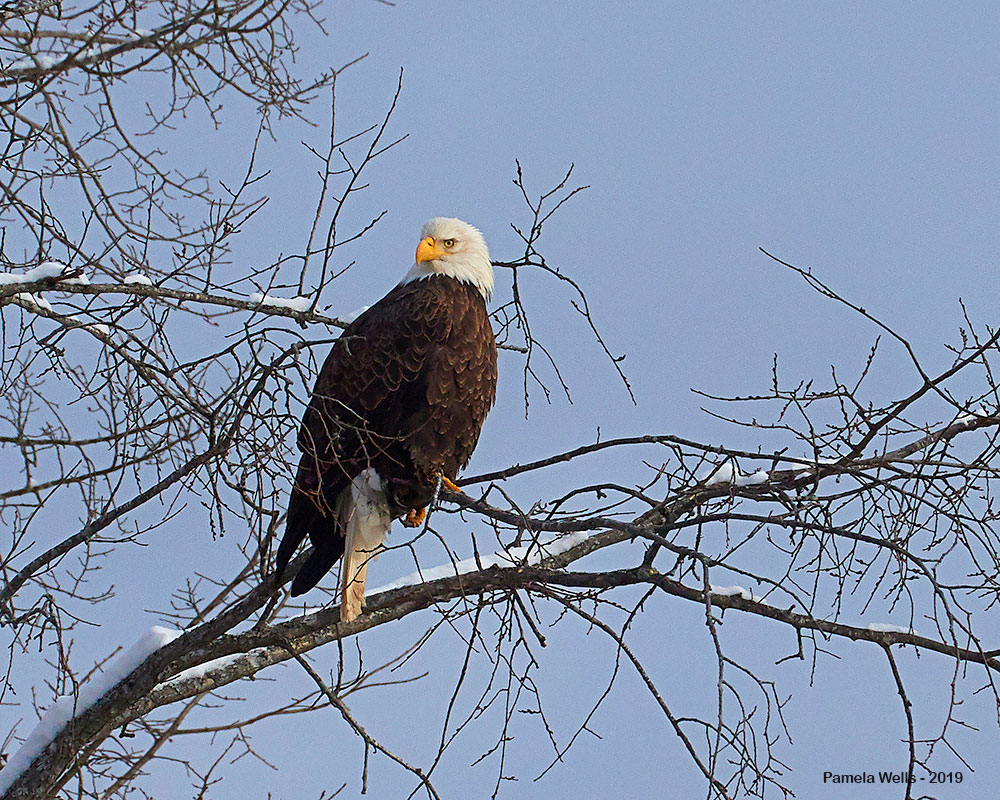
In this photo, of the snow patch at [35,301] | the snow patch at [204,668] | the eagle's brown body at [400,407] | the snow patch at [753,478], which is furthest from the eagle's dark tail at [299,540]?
the snow patch at [753,478]

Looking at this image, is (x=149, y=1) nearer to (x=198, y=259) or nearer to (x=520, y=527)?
(x=198, y=259)

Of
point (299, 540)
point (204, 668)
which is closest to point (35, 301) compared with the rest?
point (299, 540)

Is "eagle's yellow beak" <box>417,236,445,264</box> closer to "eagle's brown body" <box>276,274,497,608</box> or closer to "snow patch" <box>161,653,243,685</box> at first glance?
"eagle's brown body" <box>276,274,497,608</box>

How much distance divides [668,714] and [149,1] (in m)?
3.44

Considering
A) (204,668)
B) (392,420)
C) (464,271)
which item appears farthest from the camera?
(464,271)

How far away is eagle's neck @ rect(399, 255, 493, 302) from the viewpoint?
5398mm

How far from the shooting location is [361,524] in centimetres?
497

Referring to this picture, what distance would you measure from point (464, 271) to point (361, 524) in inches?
56.0

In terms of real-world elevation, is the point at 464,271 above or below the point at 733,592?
above

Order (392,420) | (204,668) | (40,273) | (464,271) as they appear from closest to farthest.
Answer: (40,273), (392,420), (204,668), (464,271)

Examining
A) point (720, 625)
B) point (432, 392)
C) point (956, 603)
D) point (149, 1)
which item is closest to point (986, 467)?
point (956, 603)

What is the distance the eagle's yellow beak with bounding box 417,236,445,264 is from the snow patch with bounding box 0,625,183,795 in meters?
2.23

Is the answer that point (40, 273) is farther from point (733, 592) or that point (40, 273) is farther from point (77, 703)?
point (733, 592)

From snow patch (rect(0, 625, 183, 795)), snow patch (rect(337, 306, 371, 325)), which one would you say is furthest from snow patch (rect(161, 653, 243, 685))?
snow patch (rect(337, 306, 371, 325))
